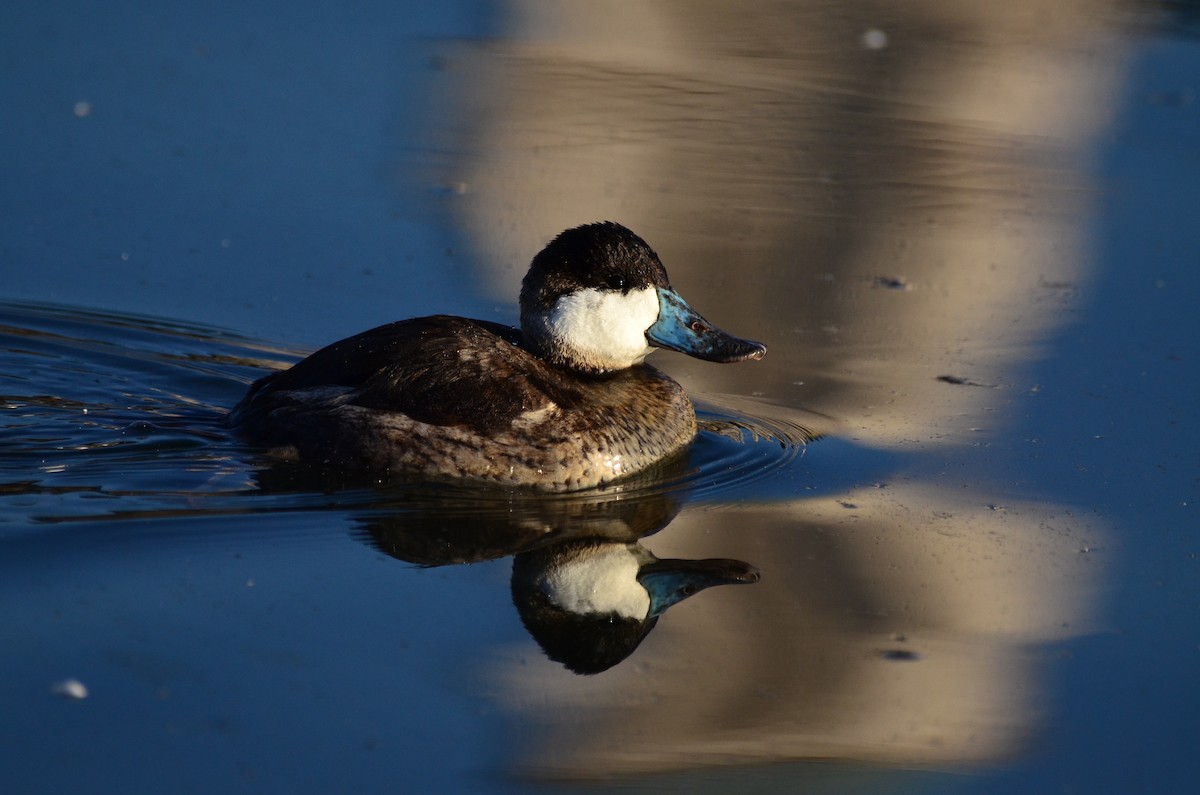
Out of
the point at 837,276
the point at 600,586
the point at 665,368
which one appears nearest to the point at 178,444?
the point at 600,586

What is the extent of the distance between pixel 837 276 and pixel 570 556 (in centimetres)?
328

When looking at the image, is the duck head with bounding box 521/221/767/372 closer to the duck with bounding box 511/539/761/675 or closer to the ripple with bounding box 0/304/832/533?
the ripple with bounding box 0/304/832/533

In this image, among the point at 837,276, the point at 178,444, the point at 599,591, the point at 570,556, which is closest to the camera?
the point at 599,591

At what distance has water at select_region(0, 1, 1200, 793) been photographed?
159 inches

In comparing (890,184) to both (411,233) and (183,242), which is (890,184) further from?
(183,242)

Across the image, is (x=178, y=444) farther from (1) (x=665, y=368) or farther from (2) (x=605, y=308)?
(1) (x=665, y=368)

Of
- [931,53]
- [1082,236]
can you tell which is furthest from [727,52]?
[1082,236]

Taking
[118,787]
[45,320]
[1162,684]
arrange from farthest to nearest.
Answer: [45,320], [1162,684], [118,787]

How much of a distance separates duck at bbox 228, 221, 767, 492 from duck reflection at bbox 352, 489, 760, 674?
6.3 inches

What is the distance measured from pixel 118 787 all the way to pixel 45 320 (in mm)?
3875

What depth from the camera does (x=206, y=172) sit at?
8438 mm

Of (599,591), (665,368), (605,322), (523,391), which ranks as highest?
(605,322)

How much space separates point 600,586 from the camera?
15.8 feet

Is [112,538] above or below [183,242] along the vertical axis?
below
